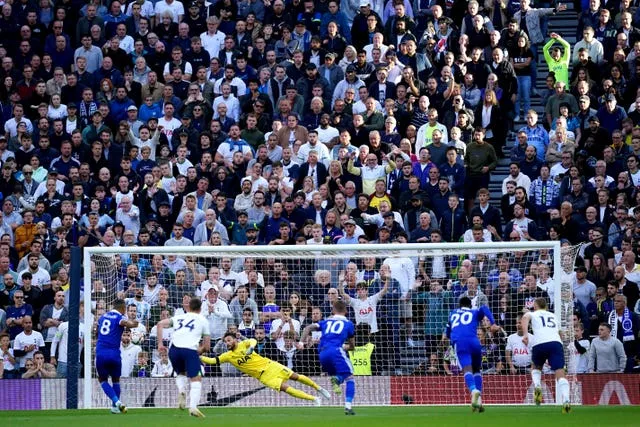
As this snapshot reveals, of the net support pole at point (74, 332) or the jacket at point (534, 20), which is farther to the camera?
the jacket at point (534, 20)

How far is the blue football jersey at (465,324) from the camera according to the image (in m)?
19.8

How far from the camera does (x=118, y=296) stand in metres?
→ 23.7

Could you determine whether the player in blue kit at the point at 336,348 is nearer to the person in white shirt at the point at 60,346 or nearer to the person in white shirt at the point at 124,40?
the person in white shirt at the point at 60,346

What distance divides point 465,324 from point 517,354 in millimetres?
3211

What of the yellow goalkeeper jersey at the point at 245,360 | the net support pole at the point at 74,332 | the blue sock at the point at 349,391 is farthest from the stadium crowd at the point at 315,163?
the blue sock at the point at 349,391

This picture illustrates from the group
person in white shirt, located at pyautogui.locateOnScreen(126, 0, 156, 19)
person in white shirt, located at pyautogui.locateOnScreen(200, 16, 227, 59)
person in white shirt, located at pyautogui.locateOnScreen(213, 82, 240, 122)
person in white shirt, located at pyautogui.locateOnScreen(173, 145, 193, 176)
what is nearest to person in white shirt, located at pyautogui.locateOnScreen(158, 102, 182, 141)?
person in white shirt, located at pyautogui.locateOnScreen(213, 82, 240, 122)

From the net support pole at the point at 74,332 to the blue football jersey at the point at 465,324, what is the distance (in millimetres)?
6348

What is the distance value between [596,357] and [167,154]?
31.9ft

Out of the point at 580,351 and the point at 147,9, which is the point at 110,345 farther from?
the point at 147,9

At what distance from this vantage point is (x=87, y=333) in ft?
73.7

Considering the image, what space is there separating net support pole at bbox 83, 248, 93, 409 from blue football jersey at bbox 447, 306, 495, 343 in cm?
607

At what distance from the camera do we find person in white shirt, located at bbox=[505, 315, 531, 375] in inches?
891

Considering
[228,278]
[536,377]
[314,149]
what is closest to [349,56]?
[314,149]

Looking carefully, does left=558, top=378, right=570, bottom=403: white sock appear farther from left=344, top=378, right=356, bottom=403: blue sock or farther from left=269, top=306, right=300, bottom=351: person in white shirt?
left=269, top=306, right=300, bottom=351: person in white shirt
